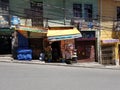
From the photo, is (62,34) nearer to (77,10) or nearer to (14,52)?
(77,10)

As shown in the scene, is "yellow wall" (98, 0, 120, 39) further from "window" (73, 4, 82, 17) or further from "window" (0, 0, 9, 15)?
"window" (0, 0, 9, 15)

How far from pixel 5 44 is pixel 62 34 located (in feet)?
14.7

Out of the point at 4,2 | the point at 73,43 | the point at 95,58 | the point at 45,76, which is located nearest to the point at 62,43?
the point at 73,43

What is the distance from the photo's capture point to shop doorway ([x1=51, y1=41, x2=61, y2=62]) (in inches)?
1156

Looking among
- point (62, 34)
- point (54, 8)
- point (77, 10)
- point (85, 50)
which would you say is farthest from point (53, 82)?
point (85, 50)

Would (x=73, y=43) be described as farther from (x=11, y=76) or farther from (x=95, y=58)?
(x=11, y=76)

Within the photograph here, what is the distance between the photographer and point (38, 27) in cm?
2895

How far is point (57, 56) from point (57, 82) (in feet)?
45.6

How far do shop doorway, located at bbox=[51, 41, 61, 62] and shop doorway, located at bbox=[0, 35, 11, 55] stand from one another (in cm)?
345

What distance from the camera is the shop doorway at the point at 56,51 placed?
29.4 m

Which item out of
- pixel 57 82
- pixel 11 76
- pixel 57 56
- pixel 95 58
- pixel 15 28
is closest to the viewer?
pixel 57 82

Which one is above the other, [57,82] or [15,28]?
[15,28]

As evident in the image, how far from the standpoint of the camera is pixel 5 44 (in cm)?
2895

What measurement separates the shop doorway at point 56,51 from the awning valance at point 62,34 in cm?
140
